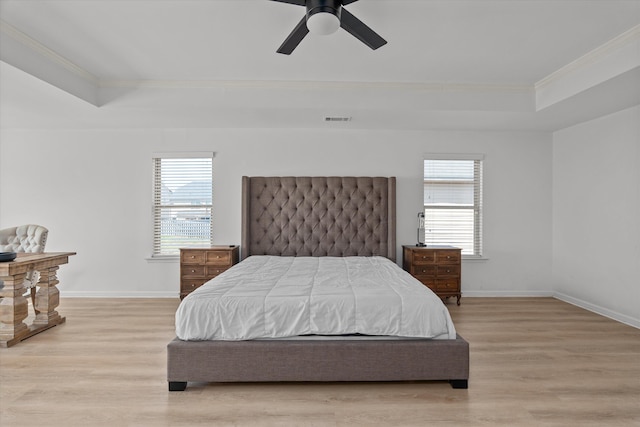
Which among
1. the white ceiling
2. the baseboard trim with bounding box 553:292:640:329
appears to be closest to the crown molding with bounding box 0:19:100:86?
the white ceiling

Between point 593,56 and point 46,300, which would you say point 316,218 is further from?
point 593,56

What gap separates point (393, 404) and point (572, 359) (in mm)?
1798

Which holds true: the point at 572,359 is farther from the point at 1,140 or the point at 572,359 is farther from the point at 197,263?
the point at 1,140

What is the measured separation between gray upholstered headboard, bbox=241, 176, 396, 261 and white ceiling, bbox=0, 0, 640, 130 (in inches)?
35.3

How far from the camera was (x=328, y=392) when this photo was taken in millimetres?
2469

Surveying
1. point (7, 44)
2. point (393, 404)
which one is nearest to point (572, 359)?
point (393, 404)

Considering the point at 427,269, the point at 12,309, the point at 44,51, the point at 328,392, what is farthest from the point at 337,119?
the point at 12,309

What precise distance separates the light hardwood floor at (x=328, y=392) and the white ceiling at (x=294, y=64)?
248cm

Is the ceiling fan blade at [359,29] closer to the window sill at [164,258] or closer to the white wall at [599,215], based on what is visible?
the white wall at [599,215]

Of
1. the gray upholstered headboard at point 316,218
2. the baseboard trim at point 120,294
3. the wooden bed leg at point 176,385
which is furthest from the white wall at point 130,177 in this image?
the wooden bed leg at point 176,385

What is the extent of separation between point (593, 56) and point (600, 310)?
9.82ft

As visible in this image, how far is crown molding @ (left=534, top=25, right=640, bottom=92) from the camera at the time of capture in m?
3.03

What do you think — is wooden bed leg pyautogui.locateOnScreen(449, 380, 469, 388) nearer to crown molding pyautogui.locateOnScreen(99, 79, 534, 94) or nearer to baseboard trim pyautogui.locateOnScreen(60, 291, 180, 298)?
crown molding pyautogui.locateOnScreen(99, 79, 534, 94)

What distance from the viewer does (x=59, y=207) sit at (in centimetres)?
527
